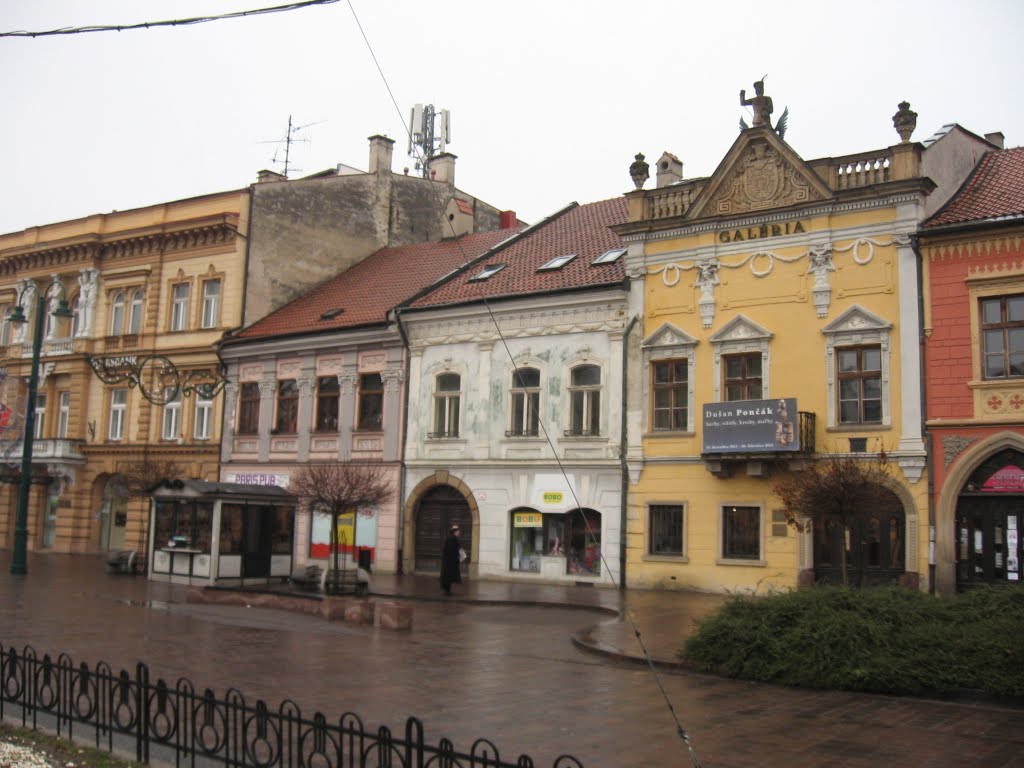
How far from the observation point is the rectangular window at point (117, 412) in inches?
1561

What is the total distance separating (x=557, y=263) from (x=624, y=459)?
6.56 m

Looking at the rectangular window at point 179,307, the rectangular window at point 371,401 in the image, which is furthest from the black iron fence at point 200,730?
the rectangular window at point 179,307

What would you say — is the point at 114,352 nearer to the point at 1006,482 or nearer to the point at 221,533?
the point at 221,533

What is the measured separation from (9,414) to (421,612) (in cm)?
2697

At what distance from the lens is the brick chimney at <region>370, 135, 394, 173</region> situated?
41.3 m

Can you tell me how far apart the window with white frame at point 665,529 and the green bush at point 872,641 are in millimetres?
12980

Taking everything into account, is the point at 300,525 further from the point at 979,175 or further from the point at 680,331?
the point at 979,175

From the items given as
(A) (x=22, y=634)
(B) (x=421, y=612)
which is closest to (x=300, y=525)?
(B) (x=421, y=612)

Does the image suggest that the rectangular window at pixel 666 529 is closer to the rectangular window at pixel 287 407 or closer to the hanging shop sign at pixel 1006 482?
the hanging shop sign at pixel 1006 482

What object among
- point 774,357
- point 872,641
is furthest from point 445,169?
point 872,641

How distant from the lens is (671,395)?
2662 cm

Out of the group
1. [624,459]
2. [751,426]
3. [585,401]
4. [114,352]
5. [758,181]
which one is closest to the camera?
[751,426]

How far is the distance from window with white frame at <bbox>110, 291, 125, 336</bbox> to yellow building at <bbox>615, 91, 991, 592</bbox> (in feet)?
72.1

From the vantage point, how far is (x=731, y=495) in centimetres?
2519
